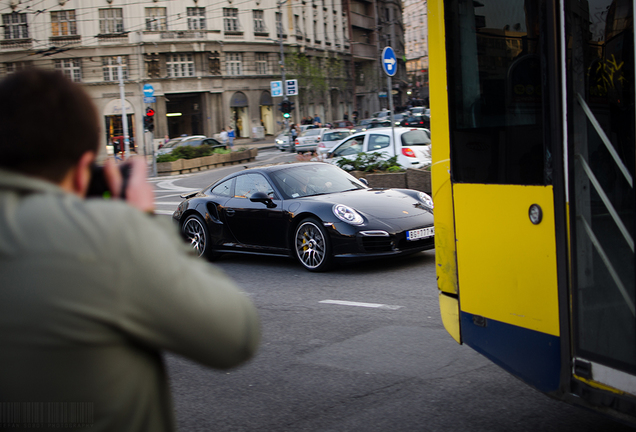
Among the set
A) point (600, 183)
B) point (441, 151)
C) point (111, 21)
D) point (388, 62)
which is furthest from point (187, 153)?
point (600, 183)

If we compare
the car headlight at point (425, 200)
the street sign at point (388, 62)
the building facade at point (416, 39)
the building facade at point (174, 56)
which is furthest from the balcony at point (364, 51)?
the car headlight at point (425, 200)

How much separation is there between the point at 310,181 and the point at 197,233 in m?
1.99

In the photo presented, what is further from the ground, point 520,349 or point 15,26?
point 15,26

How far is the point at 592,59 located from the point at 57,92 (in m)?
2.35

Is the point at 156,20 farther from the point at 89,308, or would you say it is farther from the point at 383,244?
the point at 89,308

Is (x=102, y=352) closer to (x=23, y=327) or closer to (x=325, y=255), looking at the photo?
(x=23, y=327)

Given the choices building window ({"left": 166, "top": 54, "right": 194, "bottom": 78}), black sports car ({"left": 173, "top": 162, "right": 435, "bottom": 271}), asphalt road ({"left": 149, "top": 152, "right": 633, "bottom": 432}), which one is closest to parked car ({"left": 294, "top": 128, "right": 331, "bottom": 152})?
building window ({"left": 166, "top": 54, "right": 194, "bottom": 78})

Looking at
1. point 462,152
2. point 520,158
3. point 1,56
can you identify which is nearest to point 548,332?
point 520,158

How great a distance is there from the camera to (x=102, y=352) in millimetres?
1246

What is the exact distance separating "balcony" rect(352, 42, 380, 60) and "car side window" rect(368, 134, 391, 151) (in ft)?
214

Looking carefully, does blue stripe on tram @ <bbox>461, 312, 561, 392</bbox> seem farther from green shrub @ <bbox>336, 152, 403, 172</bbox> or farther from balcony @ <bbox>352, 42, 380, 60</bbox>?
balcony @ <bbox>352, 42, 380, 60</bbox>

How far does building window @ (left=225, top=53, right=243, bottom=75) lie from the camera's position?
58.4 metres

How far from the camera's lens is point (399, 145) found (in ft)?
56.3

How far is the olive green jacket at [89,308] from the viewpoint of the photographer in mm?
1191
